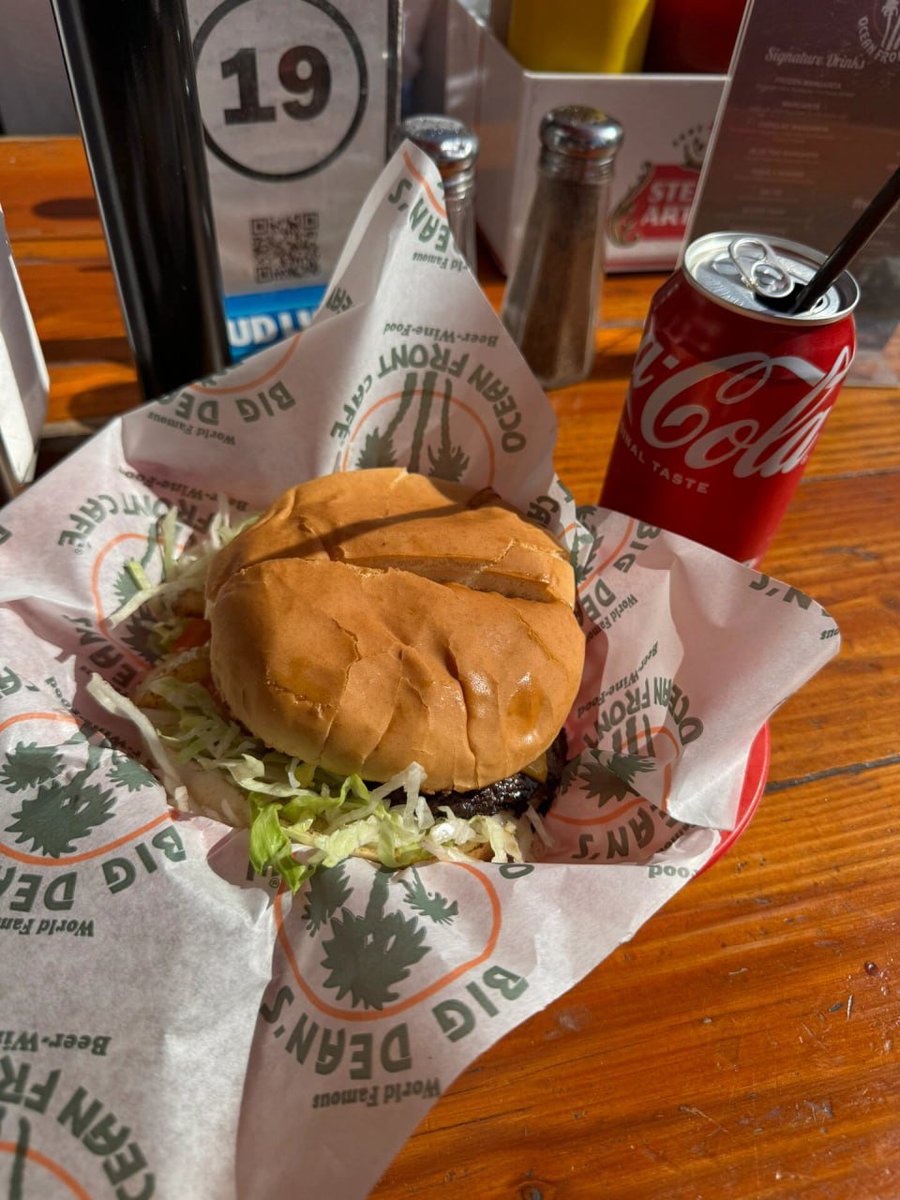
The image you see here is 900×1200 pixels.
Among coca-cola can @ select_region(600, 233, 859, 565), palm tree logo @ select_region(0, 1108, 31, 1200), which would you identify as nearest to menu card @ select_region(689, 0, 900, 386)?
coca-cola can @ select_region(600, 233, 859, 565)

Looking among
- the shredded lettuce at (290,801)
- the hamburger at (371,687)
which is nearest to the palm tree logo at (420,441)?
the hamburger at (371,687)

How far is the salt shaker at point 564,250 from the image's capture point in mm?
1190

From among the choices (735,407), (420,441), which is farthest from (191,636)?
(735,407)

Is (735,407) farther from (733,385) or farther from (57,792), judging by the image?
(57,792)

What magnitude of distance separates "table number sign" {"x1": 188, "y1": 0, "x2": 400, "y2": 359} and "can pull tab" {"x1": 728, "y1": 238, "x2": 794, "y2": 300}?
681 millimetres

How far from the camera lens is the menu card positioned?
1127 mm

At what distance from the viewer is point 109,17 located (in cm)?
77

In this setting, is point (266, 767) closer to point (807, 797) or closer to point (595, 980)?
point (595, 980)

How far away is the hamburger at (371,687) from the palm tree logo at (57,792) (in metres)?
0.08

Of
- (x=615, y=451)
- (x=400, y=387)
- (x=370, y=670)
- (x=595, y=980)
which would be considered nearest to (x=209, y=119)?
(x=400, y=387)

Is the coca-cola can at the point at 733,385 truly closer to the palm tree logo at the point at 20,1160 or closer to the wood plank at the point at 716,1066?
the wood plank at the point at 716,1066

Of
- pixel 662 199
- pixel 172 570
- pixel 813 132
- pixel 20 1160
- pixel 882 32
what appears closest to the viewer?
pixel 20 1160

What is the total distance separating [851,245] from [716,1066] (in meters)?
0.78

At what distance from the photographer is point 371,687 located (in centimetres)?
74
